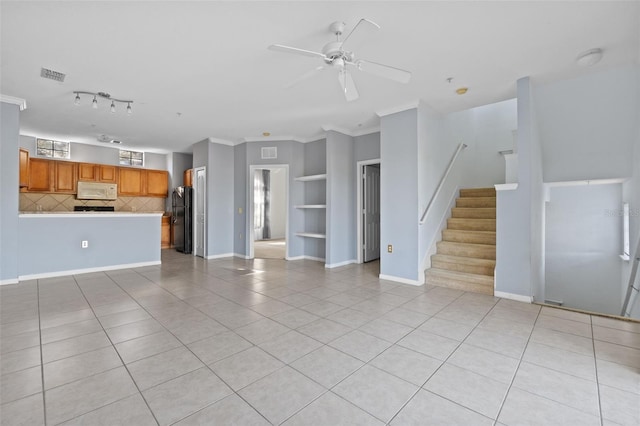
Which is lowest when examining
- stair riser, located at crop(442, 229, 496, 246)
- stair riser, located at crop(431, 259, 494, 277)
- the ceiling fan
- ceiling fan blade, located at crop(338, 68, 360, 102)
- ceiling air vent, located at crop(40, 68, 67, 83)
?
stair riser, located at crop(431, 259, 494, 277)

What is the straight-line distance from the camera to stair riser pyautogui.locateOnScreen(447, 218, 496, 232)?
4.71m

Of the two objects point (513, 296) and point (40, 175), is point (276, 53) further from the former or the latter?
point (40, 175)

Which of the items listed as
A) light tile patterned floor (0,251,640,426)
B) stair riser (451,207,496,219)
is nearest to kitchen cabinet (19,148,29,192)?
light tile patterned floor (0,251,640,426)

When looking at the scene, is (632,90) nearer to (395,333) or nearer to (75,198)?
(395,333)

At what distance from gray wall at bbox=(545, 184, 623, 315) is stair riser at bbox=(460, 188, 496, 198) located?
66.8 inches

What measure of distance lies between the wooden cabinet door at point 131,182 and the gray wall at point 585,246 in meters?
10.00

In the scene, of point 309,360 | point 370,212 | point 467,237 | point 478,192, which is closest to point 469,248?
point 467,237

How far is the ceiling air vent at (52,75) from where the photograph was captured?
3330mm

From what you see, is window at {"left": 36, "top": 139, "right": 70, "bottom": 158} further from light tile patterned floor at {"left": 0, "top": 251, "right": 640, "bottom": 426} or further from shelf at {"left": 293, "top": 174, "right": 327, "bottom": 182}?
shelf at {"left": 293, "top": 174, "right": 327, "bottom": 182}

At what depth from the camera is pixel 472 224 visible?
488 cm

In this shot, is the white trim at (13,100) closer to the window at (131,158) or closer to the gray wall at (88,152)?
the gray wall at (88,152)

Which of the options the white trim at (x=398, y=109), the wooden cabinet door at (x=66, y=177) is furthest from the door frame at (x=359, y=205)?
the wooden cabinet door at (x=66, y=177)

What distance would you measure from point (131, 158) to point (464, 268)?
341 inches

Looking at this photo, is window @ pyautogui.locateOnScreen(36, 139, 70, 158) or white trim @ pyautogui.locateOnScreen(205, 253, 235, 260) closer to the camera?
white trim @ pyautogui.locateOnScreen(205, 253, 235, 260)
